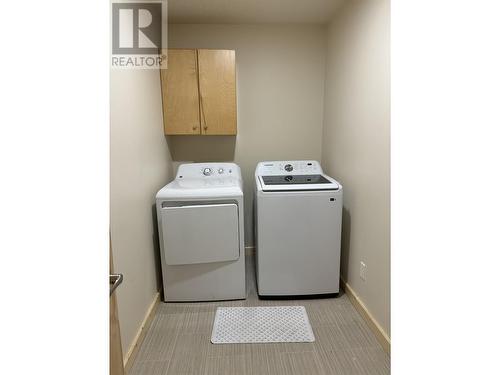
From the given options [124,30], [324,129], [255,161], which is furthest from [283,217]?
[124,30]

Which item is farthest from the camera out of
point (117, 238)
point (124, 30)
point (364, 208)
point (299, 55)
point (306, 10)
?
point (299, 55)

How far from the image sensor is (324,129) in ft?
9.82

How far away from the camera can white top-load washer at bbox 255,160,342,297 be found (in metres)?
2.22

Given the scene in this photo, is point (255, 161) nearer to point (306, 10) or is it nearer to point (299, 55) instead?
point (299, 55)

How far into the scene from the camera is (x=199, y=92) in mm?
2588

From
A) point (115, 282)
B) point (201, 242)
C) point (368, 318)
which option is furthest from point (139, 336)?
point (368, 318)

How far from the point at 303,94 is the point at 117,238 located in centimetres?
219

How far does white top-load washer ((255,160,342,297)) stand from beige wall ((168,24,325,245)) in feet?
2.47

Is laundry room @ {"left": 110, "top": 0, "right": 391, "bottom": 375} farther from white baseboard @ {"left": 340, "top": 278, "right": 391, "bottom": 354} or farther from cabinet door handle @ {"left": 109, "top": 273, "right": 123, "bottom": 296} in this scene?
cabinet door handle @ {"left": 109, "top": 273, "right": 123, "bottom": 296}

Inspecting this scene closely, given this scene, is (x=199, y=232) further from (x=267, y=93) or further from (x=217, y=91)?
(x=267, y=93)

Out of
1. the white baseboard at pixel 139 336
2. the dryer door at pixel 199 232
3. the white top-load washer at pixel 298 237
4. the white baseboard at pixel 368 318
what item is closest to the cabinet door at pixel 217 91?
the white top-load washer at pixel 298 237

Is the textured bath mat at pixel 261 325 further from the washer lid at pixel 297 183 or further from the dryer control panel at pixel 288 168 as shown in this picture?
the dryer control panel at pixel 288 168

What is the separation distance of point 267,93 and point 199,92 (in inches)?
28.1

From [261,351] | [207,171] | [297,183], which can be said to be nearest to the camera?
[261,351]
